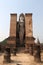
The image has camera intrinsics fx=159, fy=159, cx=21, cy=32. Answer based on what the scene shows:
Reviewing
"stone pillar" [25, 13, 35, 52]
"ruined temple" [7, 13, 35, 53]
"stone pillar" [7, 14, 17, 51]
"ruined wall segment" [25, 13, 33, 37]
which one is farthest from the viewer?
"ruined wall segment" [25, 13, 33, 37]

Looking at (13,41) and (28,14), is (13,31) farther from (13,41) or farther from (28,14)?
(28,14)

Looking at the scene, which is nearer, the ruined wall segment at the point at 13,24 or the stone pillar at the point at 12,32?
the stone pillar at the point at 12,32

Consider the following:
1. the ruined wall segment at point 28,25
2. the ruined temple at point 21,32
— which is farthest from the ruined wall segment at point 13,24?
the ruined wall segment at point 28,25

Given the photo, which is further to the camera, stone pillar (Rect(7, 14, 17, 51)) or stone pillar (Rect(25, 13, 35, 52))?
stone pillar (Rect(7, 14, 17, 51))

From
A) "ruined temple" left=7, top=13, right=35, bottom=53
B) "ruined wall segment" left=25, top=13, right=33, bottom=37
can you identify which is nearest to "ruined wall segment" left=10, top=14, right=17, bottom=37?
"ruined temple" left=7, top=13, right=35, bottom=53

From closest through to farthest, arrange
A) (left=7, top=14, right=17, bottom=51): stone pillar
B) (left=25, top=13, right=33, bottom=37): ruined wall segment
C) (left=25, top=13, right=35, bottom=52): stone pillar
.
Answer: (left=25, top=13, right=35, bottom=52): stone pillar → (left=7, top=14, right=17, bottom=51): stone pillar → (left=25, top=13, right=33, bottom=37): ruined wall segment

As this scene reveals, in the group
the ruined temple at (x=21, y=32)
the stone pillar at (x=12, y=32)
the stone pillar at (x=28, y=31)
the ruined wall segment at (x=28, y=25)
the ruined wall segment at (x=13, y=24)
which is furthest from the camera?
the ruined wall segment at (x=13, y=24)

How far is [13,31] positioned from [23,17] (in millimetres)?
3587

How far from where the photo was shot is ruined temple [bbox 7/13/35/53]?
26278mm

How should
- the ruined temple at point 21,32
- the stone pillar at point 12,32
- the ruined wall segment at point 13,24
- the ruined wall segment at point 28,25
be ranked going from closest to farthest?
the ruined temple at point 21,32, the stone pillar at point 12,32, the ruined wall segment at point 28,25, the ruined wall segment at point 13,24

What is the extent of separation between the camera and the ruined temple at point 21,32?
86.2 feet

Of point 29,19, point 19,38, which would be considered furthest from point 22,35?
point 29,19

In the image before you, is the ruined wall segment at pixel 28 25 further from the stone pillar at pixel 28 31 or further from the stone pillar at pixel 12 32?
the stone pillar at pixel 12 32

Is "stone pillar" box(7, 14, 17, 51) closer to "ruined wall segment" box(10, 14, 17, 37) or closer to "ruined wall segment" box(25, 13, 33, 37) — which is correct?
"ruined wall segment" box(10, 14, 17, 37)
